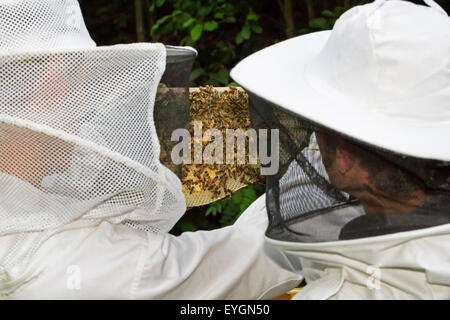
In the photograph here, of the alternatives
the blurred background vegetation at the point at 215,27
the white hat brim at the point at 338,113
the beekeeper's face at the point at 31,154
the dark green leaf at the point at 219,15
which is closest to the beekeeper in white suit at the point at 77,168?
the beekeeper's face at the point at 31,154

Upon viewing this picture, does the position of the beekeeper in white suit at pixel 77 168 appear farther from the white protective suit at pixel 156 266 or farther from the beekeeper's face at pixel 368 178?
the beekeeper's face at pixel 368 178

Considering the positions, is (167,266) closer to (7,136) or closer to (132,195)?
(132,195)

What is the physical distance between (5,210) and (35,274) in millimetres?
164

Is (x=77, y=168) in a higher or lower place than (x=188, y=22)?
higher

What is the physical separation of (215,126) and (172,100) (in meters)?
0.28

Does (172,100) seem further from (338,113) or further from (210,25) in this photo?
(210,25)

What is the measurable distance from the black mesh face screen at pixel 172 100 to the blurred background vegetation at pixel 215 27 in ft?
4.89

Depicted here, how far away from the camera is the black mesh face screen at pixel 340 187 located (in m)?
1.17

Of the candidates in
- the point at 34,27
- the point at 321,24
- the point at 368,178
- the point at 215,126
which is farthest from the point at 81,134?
the point at 321,24

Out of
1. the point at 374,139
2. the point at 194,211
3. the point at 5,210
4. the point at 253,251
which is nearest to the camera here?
the point at 374,139

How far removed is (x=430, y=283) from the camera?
124 cm

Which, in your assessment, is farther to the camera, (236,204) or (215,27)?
(215,27)

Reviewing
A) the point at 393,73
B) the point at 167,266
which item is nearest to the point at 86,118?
the point at 167,266

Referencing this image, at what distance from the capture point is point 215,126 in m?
1.72
